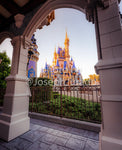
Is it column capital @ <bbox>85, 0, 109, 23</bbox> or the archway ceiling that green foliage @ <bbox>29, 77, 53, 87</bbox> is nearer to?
the archway ceiling

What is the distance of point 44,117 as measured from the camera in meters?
3.71

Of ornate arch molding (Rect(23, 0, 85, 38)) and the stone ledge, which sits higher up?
ornate arch molding (Rect(23, 0, 85, 38))

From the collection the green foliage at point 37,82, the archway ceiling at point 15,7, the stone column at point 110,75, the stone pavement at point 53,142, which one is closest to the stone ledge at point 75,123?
the stone pavement at point 53,142

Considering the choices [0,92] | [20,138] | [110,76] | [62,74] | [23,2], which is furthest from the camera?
[62,74]

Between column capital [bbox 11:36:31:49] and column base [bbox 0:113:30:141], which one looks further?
column capital [bbox 11:36:31:49]

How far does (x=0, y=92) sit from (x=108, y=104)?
7.46 metres

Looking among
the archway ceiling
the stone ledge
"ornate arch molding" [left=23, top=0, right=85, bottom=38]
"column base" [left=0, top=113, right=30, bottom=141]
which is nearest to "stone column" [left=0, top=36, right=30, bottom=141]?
"column base" [left=0, top=113, right=30, bottom=141]

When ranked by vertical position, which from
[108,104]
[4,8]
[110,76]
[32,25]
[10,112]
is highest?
[4,8]

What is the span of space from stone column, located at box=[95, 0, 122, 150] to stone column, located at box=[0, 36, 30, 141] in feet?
7.74

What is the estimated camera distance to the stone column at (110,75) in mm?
1231

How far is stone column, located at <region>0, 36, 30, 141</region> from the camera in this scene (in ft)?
7.40

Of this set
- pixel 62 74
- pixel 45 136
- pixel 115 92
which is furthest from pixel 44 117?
pixel 62 74

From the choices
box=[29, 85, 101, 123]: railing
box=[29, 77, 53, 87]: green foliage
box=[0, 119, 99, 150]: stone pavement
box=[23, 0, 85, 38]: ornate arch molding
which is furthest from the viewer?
box=[29, 77, 53, 87]: green foliage

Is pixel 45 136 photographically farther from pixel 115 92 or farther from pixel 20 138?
pixel 115 92
